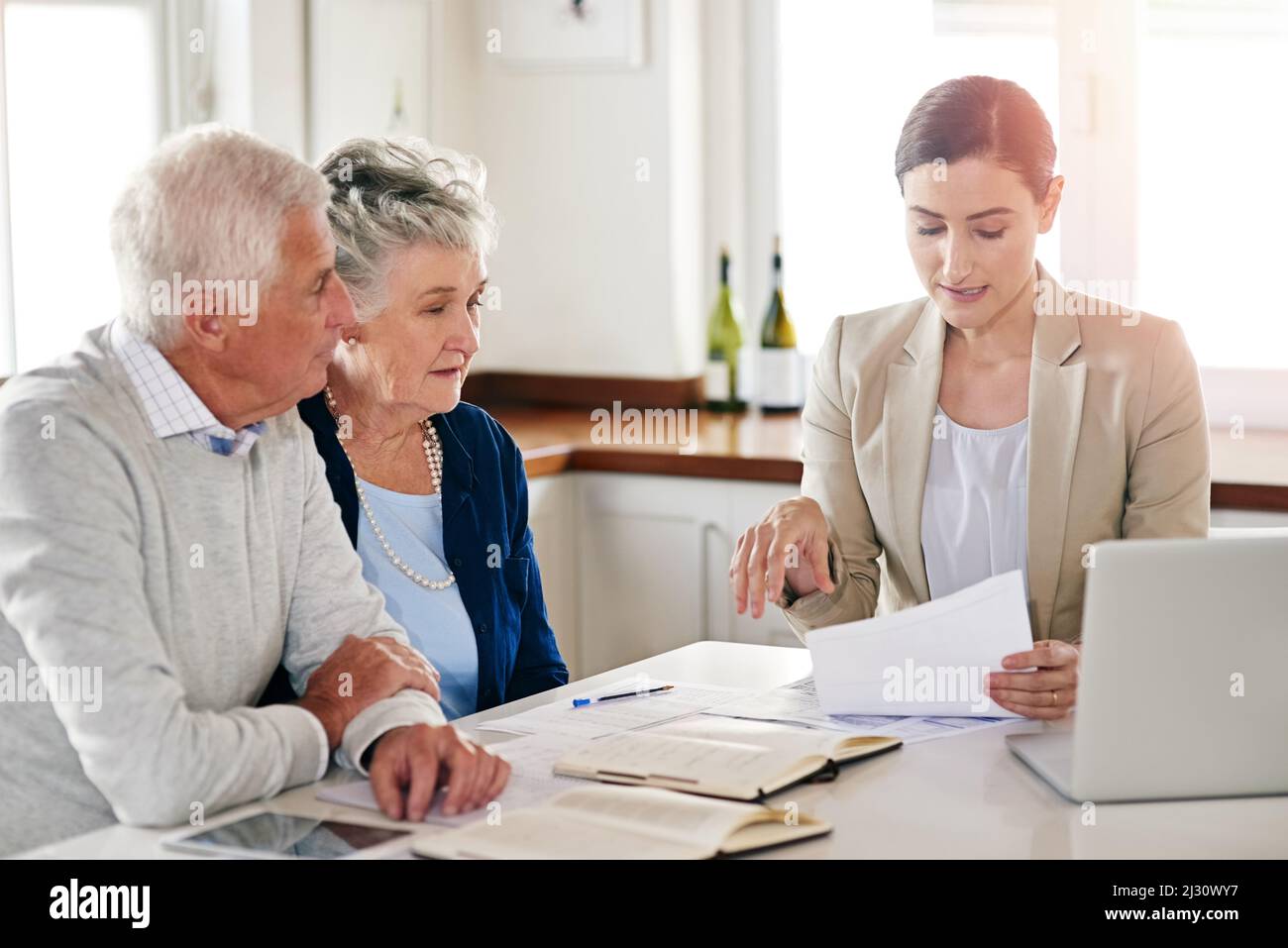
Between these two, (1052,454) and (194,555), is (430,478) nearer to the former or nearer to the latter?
(194,555)

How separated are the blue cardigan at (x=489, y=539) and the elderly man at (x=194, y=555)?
0.91 feet

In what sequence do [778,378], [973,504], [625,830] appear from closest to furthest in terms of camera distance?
[625,830]
[973,504]
[778,378]

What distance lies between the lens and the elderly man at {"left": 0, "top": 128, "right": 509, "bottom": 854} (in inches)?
50.0

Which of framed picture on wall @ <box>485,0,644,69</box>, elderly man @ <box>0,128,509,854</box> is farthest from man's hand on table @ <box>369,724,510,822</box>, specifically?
framed picture on wall @ <box>485,0,644,69</box>

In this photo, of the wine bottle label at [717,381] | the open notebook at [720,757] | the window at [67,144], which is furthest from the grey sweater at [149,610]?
the wine bottle label at [717,381]

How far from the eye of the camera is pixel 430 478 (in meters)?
1.94

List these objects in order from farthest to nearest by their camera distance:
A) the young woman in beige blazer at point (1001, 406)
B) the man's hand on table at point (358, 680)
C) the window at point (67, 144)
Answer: the window at point (67, 144)
the young woman in beige blazer at point (1001, 406)
the man's hand on table at point (358, 680)

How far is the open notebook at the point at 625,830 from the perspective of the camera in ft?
3.89

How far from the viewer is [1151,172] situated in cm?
319

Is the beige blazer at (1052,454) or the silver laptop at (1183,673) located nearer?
the silver laptop at (1183,673)

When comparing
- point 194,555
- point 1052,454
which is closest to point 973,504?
point 1052,454

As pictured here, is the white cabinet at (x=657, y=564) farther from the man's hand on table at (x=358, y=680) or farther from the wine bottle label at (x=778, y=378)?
Answer: the man's hand on table at (x=358, y=680)

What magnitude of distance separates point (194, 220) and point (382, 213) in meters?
0.47
